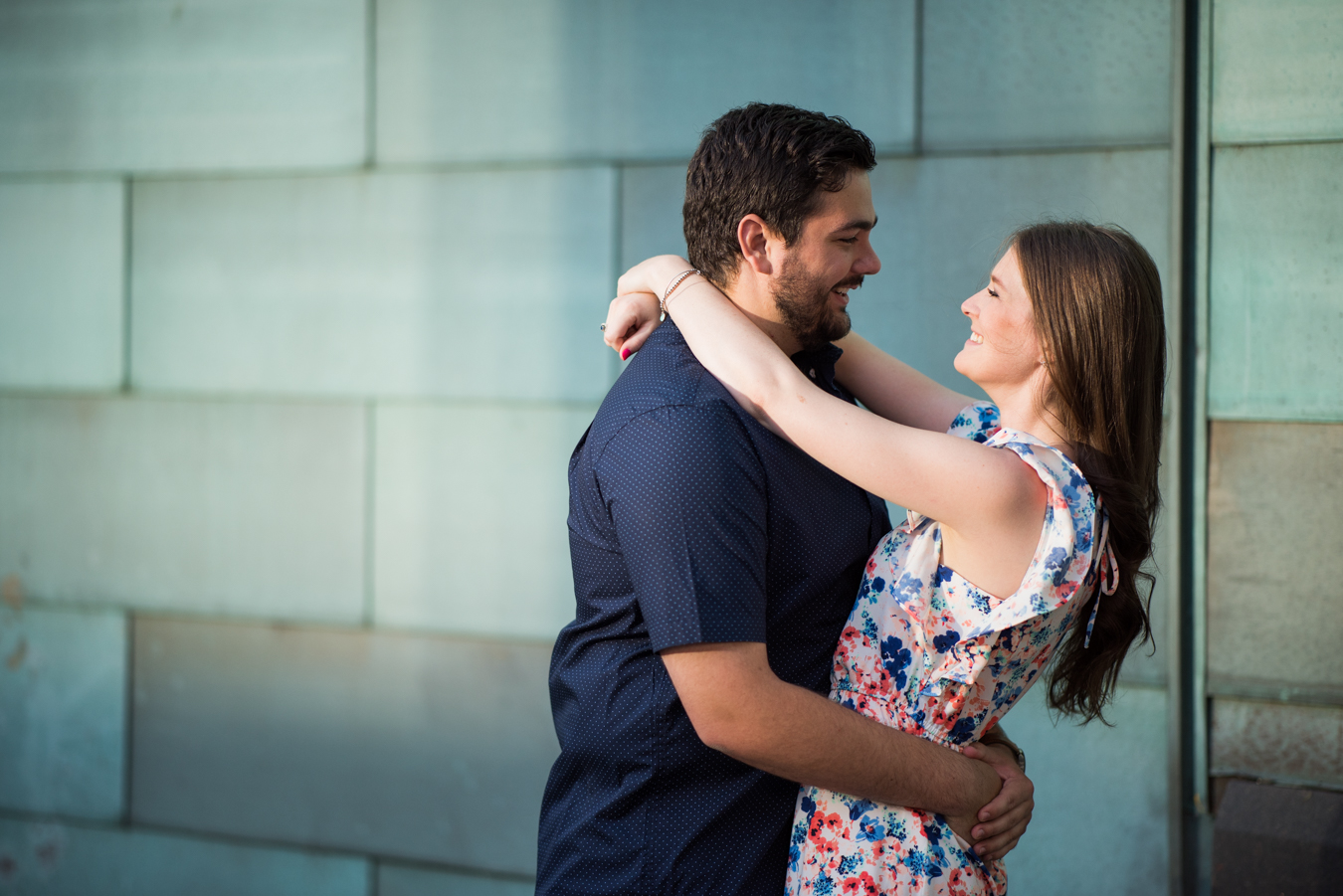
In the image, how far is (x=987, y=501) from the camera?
164 centimetres

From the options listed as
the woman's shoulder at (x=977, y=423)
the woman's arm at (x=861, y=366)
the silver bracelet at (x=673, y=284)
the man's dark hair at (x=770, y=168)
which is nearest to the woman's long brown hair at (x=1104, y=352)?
the woman's shoulder at (x=977, y=423)

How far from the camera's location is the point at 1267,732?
2895mm

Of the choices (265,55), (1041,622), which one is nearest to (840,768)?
(1041,622)

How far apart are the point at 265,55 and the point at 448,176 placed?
2.60 feet

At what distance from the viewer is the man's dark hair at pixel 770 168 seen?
6.34 ft

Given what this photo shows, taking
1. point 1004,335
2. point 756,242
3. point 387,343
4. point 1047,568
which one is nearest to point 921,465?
point 1047,568

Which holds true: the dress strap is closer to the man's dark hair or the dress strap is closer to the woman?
the woman

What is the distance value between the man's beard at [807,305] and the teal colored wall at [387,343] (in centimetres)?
110

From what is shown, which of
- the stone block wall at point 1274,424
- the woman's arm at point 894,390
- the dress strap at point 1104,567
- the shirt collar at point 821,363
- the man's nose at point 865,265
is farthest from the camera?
the stone block wall at point 1274,424

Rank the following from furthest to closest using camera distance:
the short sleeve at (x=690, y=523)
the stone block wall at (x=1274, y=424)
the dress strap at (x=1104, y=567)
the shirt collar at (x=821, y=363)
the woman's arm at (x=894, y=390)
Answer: the stone block wall at (x=1274, y=424) < the woman's arm at (x=894, y=390) < the shirt collar at (x=821, y=363) < the dress strap at (x=1104, y=567) < the short sleeve at (x=690, y=523)

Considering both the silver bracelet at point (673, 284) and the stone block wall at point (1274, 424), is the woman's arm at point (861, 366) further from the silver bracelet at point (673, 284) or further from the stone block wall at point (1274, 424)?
the stone block wall at point (1274, 424)

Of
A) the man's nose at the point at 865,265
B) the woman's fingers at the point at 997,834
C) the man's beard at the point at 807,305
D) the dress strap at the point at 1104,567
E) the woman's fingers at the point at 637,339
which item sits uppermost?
the man's nose at the point at 865,265

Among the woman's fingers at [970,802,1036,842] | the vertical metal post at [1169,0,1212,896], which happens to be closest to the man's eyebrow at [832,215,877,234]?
the woman's fingers at [970,802,1036,842]

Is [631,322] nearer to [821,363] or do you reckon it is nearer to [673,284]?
[673,284]
